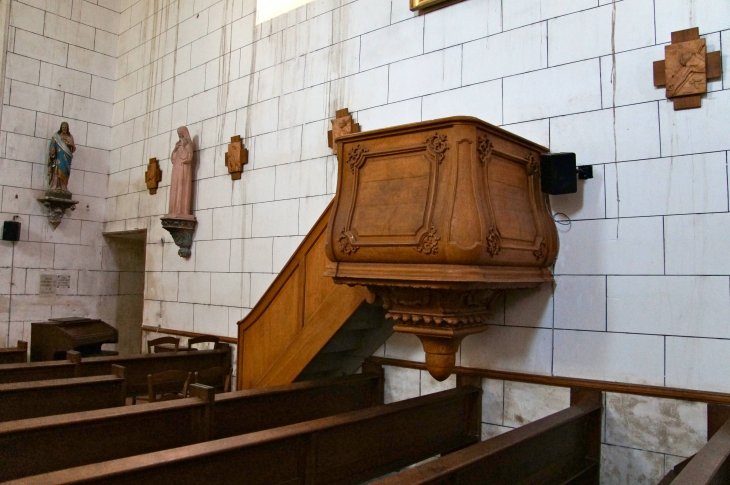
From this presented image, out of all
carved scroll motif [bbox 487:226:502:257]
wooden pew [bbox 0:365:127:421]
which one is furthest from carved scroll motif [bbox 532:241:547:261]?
wooden pew [bbox 0:365:127:421]

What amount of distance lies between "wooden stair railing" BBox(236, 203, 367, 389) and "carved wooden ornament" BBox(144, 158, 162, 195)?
3.43m

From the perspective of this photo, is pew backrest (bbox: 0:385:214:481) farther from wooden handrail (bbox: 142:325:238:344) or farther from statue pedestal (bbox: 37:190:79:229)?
statue pedestal (bbox: 37:190:79:229)

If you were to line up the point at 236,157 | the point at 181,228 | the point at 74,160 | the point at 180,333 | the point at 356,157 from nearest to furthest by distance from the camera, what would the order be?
the point at 356,157
the point at 236,157
the point at 181,228
the point at 180,333
the point at 74,160

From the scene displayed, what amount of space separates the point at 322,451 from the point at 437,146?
167 centimetres

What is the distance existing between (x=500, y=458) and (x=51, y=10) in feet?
27.7

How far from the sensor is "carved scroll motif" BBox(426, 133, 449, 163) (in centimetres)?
305

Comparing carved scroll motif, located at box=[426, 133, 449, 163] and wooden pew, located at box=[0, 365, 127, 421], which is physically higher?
carved scroll motif, located at box=[426, 133, 449, 163]

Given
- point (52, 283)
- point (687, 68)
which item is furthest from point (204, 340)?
point (687, 68)

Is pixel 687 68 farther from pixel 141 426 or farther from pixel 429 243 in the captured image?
pixel 141 426

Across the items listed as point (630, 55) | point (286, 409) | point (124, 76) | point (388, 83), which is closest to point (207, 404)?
point (286, 409)

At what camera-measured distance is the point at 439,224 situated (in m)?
2.95

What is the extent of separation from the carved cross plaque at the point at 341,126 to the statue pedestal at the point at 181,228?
7.67 ft

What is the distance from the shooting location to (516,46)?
4023 mm

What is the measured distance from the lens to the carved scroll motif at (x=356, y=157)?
11.0 ft
